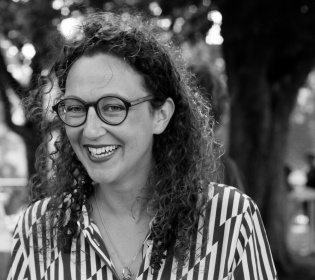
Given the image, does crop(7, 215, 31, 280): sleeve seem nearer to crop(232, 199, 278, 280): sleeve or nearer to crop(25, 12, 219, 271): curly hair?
crop(25, 12, 219, 271): curly hair

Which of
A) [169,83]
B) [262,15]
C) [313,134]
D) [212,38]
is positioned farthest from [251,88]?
[313,134]

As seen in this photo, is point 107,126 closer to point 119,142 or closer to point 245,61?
point 119,142

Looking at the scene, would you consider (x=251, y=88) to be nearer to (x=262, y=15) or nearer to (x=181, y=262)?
(x=262, y=15)

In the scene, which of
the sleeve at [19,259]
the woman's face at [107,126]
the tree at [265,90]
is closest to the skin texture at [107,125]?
the woman's face at [107,126]

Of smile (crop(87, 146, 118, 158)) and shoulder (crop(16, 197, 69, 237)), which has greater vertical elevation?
smile (crop(87, 146, 118, 158))

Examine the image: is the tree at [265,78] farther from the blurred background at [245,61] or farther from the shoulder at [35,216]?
the shoulder at [35,216]

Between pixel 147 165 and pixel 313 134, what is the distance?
1567 inches

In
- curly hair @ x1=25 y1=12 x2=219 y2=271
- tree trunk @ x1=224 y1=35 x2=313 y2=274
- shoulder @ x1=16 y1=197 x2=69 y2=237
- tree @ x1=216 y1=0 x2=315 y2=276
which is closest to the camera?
curly hair @ x1=25 y1=12 x2=219 y2=271

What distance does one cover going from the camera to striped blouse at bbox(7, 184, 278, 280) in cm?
222

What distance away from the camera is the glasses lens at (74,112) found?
218cm

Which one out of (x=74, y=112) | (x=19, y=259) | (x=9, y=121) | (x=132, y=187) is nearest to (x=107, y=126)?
(x=74, y=112)

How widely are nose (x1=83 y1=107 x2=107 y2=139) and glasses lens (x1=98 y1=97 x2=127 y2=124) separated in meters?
0.02

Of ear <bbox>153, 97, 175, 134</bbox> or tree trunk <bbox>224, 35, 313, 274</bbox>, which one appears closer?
ear <bbox>153, 97, 175, 134</bbox>

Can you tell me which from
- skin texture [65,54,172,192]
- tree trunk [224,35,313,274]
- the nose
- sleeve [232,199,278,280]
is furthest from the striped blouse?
tree trunk [224,35,313,274]
